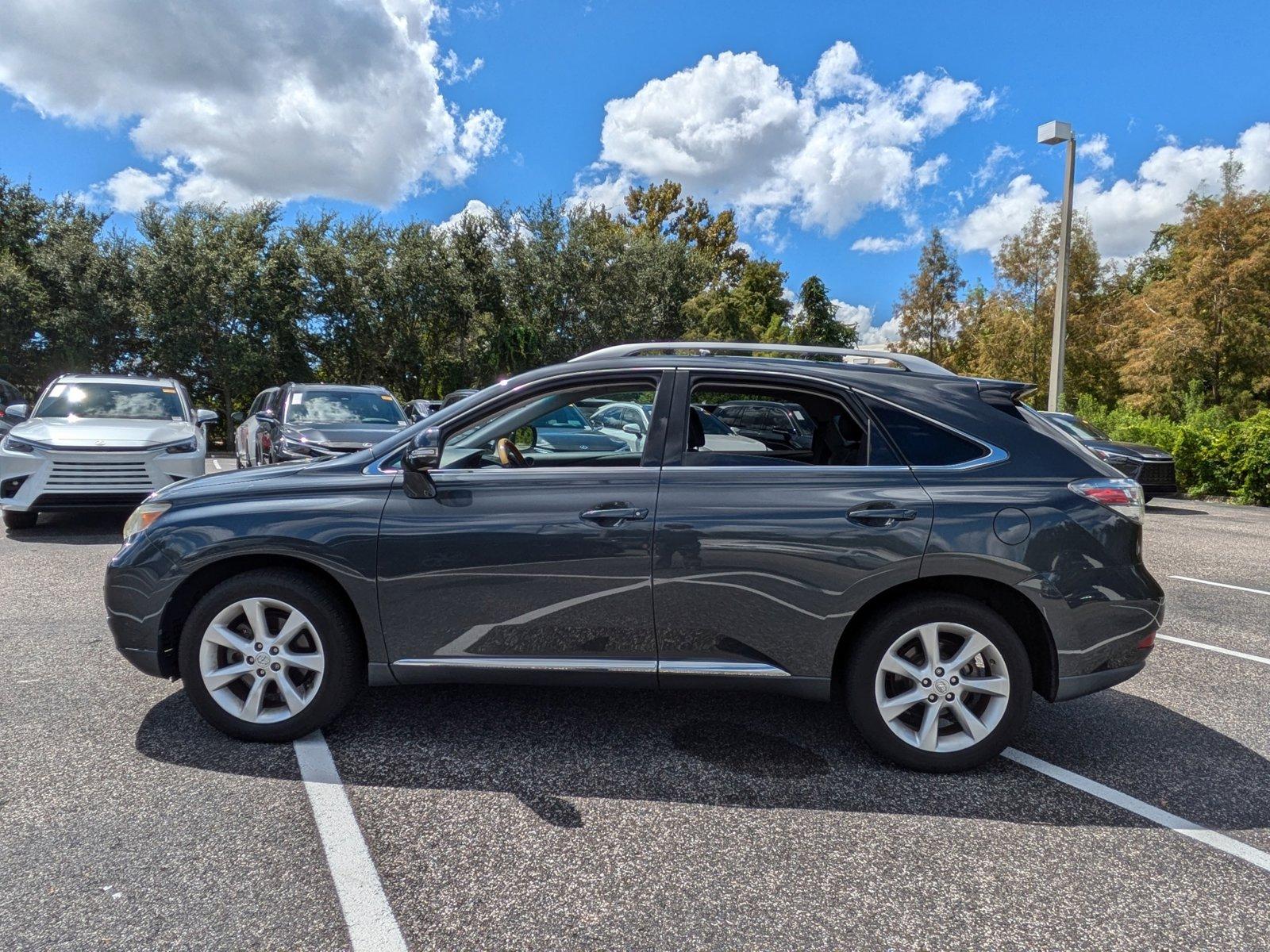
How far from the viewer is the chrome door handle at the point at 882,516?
127 inches

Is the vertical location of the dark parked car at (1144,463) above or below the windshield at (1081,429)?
below

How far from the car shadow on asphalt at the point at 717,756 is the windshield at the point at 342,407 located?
Answer: 661 cm

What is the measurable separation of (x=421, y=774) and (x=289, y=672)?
29.8 inches

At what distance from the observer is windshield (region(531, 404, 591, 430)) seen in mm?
3697

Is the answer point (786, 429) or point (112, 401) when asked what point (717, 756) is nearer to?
point (786, 429)

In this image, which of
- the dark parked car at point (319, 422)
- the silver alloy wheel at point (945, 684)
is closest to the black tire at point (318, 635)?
the silver alloy wheel at point (945, 684)

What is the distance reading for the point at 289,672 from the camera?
3479 millimetres

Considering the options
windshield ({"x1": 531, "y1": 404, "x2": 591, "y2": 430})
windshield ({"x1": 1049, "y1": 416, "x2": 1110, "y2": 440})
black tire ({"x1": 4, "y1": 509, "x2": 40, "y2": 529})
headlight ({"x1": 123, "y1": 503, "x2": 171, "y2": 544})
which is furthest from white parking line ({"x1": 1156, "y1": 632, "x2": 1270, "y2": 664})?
black tire ({"x1": 4, "y1": 509, "x2": 40, "y2": 529})

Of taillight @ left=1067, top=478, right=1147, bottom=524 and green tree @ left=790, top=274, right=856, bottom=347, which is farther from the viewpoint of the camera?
green tree @ left=790, top=274, right=856, bottom=347

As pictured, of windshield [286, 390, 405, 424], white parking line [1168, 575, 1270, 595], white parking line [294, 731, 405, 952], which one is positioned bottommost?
white parking line [294, 731, 405, 952]

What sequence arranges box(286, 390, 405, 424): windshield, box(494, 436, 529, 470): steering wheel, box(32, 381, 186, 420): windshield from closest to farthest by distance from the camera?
box(494, 436, 529, 470): steering wheel, box(32, 381, 186, 420): windshield, box(286, 390, 405, 424): windshield

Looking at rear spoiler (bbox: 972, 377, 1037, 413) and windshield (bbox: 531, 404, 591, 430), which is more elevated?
rear spoiler (bbox: 972, 377, 1037, 413)

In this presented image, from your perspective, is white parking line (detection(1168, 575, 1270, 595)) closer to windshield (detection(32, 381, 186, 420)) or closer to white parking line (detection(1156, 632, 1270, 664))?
white parking line (detection(1156, 632, 1270, 664))

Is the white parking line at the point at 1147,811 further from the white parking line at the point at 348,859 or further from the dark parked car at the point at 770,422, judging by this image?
the white parking line at the point at 348,859
